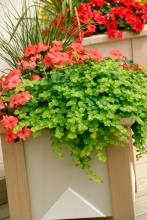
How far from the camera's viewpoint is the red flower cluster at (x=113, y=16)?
4.36 metres

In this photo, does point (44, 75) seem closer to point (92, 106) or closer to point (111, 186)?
point (92, 106)

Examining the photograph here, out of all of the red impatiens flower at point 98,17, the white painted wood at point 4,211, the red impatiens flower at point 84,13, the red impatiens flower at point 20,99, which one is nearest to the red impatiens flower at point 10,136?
the red impatiens flower at point 20,99

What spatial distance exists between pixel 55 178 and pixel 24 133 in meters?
0.32

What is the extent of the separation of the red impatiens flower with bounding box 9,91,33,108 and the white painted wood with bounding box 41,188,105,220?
498 mm

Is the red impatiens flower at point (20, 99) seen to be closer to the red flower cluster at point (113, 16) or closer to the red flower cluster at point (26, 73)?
the red flower cluster at point (26, 73)

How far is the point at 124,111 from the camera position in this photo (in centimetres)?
234

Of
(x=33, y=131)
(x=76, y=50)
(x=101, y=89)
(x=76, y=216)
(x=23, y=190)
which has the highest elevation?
(x=76, y=50)

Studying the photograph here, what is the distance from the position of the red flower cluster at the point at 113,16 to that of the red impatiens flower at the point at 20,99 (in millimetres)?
2012

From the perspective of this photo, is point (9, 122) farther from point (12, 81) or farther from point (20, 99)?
point (12, 81)

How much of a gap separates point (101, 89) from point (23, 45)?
3.34ft

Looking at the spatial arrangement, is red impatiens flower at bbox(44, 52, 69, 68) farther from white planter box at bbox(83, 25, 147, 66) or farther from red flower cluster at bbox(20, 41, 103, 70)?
white planter box at bbox(83, 25, 147, 66)

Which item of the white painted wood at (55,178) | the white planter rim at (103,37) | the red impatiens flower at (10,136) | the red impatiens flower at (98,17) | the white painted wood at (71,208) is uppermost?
the red impatiens flower at (98,17)

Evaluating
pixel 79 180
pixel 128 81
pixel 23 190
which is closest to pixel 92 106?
pixel 128 81

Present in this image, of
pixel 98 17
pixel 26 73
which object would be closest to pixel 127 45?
pixel 98 17
